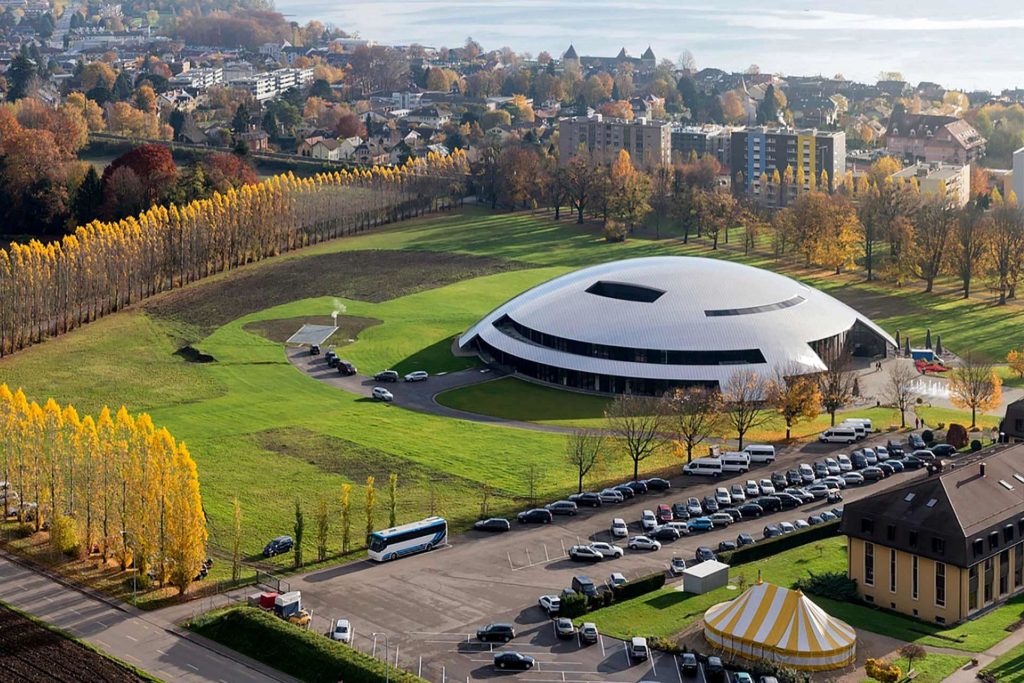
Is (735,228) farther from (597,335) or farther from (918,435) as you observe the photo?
(918,435)

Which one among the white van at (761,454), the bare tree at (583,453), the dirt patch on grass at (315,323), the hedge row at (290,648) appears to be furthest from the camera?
the dirt patch on grass at (315,323)

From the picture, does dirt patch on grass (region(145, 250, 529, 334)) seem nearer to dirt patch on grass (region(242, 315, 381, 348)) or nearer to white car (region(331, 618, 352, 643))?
dirt patch on grass (region(242, 315, 381, 348))

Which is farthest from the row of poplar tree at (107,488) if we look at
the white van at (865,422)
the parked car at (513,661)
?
the white van at (865,422)

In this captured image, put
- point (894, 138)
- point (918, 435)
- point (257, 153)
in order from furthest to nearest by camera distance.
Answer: point (894, 138)
point (257, 153)
point (918, 435)

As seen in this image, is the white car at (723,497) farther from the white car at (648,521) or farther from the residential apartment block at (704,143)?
the residential apartment block at (704,143)

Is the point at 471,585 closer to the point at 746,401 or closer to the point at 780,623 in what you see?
the point at 780,623

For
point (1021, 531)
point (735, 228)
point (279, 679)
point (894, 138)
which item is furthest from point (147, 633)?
point (894, 138)

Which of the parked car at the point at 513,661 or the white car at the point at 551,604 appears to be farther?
the white car at the point at 551,604
